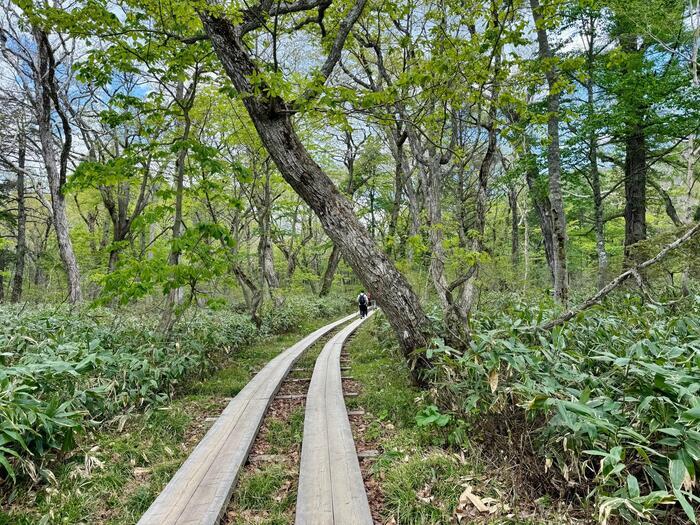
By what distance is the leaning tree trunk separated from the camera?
16.0 ft

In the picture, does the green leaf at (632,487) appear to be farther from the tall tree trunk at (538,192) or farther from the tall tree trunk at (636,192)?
the tall tree trunk at (636,192)

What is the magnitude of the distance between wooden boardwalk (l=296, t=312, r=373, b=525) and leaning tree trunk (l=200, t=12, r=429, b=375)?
1401mm

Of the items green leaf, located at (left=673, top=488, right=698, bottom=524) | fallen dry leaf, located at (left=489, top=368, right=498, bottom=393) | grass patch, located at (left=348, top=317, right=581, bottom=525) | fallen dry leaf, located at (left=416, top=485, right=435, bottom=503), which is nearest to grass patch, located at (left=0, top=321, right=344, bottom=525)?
grass patch, located at (left=348, top=317, right=581, bottom=525)

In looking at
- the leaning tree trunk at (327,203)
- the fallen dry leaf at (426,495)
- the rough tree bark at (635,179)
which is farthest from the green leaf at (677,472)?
the rough tree bark at (635,179)

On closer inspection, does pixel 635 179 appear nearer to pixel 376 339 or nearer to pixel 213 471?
pixel 376 339

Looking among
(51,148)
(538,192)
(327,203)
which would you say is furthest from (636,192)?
(51,148)

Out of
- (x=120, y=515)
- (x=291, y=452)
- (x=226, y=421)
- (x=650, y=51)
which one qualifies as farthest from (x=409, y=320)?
(x=650, y=51)

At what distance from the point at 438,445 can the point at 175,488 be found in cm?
233

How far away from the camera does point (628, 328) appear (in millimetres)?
3699

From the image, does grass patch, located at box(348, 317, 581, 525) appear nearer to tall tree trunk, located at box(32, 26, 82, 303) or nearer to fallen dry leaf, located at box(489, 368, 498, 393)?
fallen dry leaf, located at box(489, 368, 498, 393)

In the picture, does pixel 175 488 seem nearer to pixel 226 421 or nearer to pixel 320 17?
pixel 226 421

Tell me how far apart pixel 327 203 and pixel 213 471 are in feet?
11.1

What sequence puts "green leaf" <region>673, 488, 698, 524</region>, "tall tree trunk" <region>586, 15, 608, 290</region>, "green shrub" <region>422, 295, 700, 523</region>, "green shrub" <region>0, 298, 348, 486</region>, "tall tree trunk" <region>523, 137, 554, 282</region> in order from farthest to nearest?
"tall tree trunk" <region>523, 137, 554, 282</region>
"tall tree trunk" <region>586, 15, 608, 290</region>
"green shrub" <region>0, 298, 348, 486</region>
"green shrub" <region>422, 295, 700, 523</region>
"green leaf" <region>673, 488, 698, 524</region>

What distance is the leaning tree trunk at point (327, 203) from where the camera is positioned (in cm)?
489
